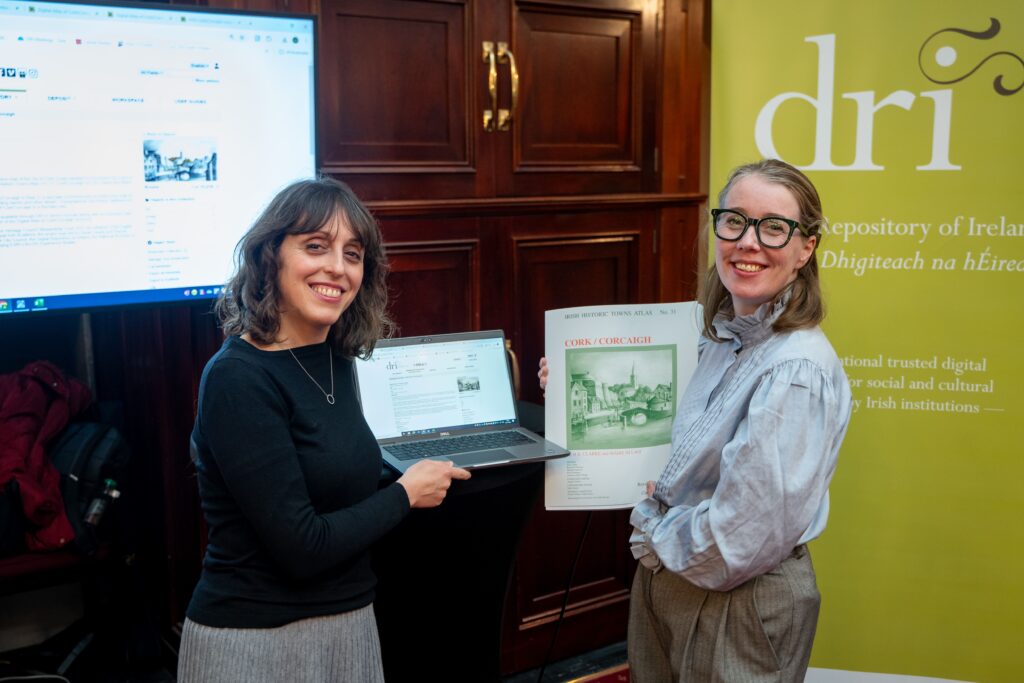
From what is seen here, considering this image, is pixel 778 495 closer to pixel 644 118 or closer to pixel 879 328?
pixel 879 328

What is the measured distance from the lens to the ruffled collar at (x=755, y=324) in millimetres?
1663

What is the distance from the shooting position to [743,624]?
1.65 metres

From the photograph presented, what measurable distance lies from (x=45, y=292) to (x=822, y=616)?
206cm

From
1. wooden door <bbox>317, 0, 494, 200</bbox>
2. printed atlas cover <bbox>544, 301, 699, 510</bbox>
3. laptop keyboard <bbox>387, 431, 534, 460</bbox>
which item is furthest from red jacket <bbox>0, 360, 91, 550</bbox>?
printed atlas cover <bbox>544, 301, 699, 510</bbox>

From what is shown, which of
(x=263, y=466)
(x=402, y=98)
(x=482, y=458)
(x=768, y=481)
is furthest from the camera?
(x=402, y=98)

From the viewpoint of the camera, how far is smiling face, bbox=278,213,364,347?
154 centimetres

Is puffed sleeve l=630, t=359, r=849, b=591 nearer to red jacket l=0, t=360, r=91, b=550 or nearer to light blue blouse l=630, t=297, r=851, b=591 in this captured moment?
light blue blouse l=630, t=297, r=851, b=591

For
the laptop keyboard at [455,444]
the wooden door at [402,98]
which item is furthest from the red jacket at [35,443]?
the laptop keyboard at [455,444]

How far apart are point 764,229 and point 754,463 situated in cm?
39

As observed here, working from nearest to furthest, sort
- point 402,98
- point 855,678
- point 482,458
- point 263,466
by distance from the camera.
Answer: point 263,466 < point 482,458 < point 402,98 < point 855,678

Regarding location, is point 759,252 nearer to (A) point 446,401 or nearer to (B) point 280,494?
A: (A) point 446,401

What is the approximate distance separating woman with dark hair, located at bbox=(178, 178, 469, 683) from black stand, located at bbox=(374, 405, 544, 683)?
0.31 meters

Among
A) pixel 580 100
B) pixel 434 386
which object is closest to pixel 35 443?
pixel 434 386

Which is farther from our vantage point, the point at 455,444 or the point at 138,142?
the point at 138,142
